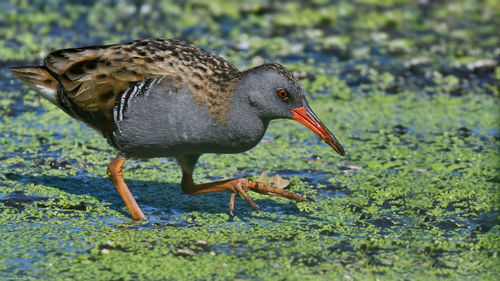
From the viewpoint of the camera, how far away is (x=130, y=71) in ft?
19.6

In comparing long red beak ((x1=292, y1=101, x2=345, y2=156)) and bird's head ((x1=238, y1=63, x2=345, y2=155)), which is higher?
bird's head ((x1=238, y1=63, x2=345, y2=155))

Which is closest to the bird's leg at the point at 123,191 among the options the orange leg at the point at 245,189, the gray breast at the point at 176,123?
the gray breast at the point at 176,123

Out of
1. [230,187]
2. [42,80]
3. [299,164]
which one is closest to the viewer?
[230,187]

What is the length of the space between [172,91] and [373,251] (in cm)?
175

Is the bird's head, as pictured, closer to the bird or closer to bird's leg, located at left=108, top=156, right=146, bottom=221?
the bird

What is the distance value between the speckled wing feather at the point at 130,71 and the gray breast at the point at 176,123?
2.7 inches

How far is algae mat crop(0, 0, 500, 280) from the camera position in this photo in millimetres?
5402

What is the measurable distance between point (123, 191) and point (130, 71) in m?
0.91

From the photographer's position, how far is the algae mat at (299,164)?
5.40m

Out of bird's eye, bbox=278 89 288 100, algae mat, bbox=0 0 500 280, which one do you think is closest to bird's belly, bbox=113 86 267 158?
bird's eye, bbox=278 89 288 100

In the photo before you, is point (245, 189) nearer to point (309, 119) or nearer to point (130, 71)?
point (309, 119)

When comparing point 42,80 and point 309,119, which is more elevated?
point 42,80

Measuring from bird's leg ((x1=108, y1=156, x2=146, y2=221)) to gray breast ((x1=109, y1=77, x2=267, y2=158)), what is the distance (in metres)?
0.37

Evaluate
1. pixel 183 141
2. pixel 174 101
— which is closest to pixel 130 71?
pixel 174 101
